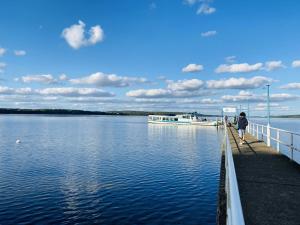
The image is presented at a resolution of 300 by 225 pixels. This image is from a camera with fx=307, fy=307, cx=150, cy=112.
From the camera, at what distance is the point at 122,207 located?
17.0 m

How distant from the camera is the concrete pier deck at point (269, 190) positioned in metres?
7.38

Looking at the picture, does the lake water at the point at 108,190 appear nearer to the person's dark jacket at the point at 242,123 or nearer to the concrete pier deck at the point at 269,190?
the concrete pier deck at the point at 269,190

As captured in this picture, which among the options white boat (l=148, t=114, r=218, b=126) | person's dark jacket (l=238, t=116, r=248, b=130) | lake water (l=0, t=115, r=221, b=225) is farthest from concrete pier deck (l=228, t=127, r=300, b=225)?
white boat (l=148, t=114, r=218, b=126)

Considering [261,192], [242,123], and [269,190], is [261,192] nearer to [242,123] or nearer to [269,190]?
[269,190]

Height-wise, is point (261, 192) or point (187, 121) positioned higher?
point (261, 192)

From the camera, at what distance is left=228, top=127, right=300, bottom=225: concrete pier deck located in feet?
24.2

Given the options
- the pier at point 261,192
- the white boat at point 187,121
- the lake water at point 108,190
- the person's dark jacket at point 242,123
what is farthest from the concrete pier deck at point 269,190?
the white boat at point 187,121

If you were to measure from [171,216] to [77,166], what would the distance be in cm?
1636

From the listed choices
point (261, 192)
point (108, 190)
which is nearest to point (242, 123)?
point (108, 190)

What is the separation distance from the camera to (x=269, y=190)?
31.8ft

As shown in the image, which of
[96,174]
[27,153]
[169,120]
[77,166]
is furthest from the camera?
[169,120]

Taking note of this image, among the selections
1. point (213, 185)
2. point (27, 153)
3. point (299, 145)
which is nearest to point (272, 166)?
point (213, 185)

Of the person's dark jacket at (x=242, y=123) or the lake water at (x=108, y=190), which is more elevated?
the person's dark jacket at (x=242, y=123)

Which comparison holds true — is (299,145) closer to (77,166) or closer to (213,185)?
(213,185)
